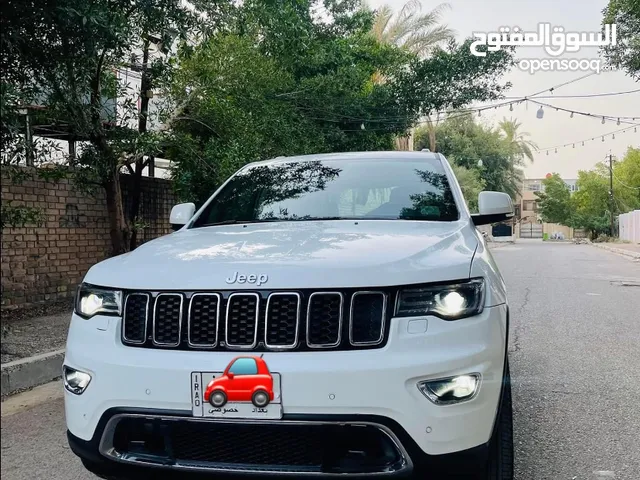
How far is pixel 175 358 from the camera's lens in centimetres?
232

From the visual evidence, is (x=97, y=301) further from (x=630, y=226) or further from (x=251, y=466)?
(x=630, y=226)

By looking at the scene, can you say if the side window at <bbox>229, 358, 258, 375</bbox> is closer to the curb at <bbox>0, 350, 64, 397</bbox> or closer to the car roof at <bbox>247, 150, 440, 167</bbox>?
the car roof at <bbox>247, 150, 440, 167</bbox>

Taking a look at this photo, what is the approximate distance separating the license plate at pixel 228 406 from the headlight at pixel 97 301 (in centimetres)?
51

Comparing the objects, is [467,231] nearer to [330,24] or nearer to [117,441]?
[117,441]

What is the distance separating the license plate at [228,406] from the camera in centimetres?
218

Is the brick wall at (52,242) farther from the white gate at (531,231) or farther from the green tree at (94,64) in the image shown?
the white gate at (531,231)

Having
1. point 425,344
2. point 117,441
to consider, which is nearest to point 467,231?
point 425,344

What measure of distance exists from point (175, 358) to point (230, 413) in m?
0.29

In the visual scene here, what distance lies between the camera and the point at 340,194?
12.3ft

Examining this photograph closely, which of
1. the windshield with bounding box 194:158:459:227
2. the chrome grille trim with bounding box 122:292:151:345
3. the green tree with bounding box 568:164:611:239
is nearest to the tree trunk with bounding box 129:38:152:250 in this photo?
the windshield with bounding box 194:158:459:227

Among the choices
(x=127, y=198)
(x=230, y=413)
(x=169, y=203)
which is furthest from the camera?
(x=169, y=203)

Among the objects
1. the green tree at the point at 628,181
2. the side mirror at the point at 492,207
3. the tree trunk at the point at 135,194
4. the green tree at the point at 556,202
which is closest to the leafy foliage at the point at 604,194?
the green tree at the point at 628,181

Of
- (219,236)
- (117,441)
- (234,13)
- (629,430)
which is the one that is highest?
(234,13)

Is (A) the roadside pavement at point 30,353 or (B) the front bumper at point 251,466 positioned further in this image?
(A) the roadside pavement at point 30,353
